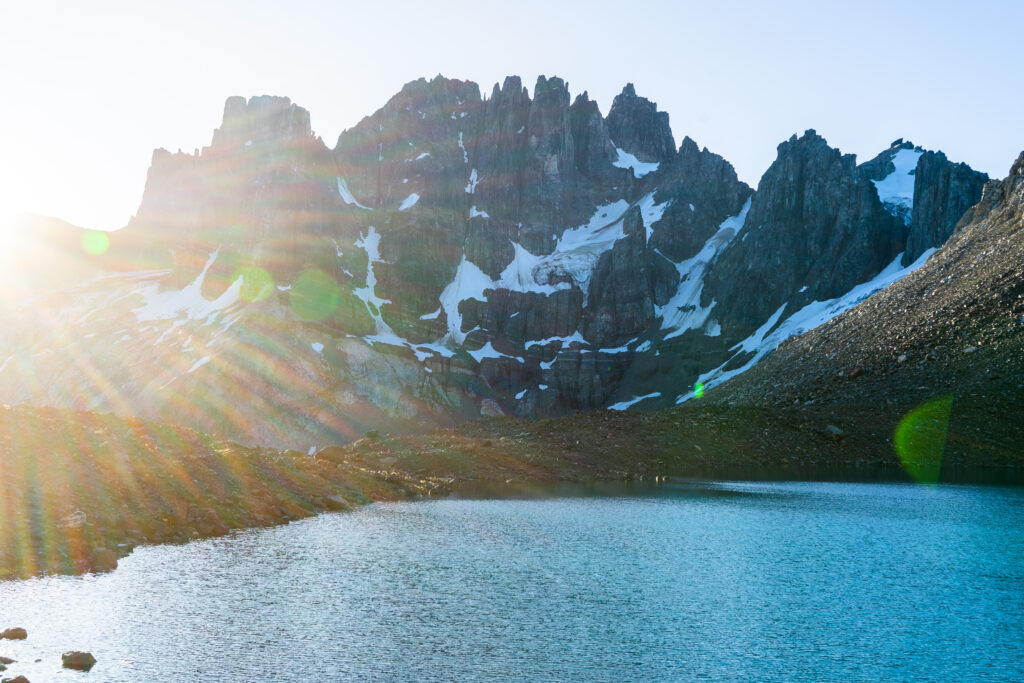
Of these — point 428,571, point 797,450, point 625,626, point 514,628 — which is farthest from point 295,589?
point 797,450

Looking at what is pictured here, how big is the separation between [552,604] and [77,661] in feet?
52.5

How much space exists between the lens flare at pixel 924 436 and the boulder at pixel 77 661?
274 feet

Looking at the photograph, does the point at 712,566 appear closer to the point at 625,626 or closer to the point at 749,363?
the point at 625,626

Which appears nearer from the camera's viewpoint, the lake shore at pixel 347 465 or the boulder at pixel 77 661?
the boulder at pixel 77 661

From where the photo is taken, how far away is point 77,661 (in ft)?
75.2

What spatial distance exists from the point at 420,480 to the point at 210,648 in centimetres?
5116

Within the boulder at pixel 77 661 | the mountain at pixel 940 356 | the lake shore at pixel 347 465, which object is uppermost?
the mountain at pixel 940 356

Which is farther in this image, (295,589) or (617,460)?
(617,460)

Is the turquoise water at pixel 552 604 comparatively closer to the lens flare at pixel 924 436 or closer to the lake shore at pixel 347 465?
the lake shore at pixel 347 465

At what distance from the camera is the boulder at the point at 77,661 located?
75.0 feet

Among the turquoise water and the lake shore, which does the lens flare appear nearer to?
the lake shore

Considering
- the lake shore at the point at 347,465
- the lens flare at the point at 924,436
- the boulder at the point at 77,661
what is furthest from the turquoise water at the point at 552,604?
the lens flare at the point at 924,436

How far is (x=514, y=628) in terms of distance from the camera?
27781 mm

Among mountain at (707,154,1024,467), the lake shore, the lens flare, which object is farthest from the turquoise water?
mountain at (707,154,1024,467)
